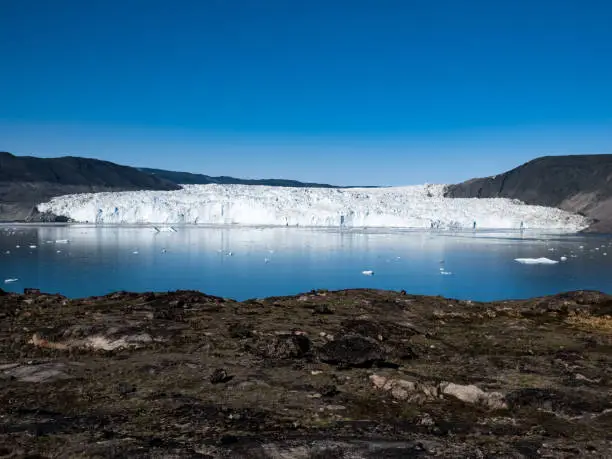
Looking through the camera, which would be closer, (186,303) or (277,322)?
(277,322)

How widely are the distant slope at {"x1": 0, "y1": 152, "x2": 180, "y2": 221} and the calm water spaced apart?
3543 centimetres

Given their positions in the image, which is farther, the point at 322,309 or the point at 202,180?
the point at 202,180

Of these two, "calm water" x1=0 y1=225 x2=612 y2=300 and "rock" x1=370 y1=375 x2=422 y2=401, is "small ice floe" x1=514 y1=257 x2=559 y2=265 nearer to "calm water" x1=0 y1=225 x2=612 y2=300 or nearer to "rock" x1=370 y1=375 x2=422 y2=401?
"calm water" x1=0 y1=225 x2=612 y2=300

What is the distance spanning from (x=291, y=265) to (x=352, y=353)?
23012 mm

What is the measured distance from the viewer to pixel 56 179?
8844 centimetres

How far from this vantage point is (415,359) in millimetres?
7070

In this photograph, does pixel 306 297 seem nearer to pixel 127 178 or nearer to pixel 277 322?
pixel 277 322

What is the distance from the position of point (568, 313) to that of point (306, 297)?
5.65 m

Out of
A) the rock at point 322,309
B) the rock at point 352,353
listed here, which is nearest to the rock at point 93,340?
the rock at point 352,353

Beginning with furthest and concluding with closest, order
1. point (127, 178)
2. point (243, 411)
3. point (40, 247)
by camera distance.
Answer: point (127, 178) < point (40, 247) < point (243, 411)

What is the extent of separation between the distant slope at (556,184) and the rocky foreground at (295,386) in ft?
238

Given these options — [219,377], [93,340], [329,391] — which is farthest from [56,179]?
[329,391]

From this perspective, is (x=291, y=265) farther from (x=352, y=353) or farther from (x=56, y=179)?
(x=56, y=179)

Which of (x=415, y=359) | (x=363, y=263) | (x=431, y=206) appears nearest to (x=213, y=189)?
(x=431, y=206)
